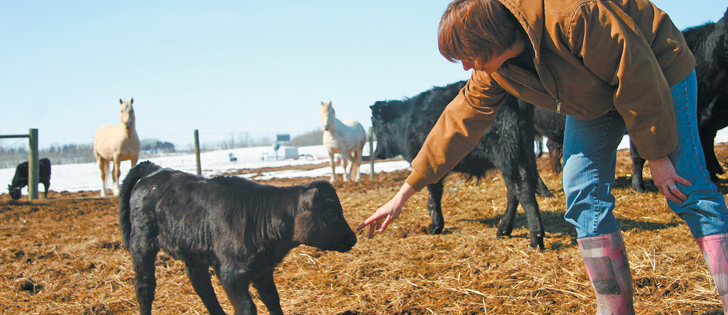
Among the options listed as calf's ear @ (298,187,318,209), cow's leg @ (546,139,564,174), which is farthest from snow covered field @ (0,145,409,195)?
calf's ear @ (298,187,318,209)

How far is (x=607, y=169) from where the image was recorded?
6.45 feet

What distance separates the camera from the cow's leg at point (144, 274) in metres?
2.86

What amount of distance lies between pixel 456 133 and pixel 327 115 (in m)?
11.6

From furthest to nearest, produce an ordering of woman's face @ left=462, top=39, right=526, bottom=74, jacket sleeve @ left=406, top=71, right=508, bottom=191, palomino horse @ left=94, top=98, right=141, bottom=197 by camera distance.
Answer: palomino horse @ left=94, top=98, right=141, bottom=197
jacket sleeve @ left=406, top=71, right=508, bottom=191
woman's face @ left=462, top=39, right=526, bottom=74

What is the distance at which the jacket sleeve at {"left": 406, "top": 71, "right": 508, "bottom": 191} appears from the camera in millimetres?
2260

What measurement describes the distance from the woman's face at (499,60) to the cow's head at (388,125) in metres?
4.25

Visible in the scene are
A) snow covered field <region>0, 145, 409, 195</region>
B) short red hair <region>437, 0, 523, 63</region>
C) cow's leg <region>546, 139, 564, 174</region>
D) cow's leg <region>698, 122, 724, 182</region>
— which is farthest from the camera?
snow covered field <region>0, 145, 409, 195</region>

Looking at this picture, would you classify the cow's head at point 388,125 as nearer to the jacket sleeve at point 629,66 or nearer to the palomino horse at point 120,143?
the jacket sleeve at point 629,66

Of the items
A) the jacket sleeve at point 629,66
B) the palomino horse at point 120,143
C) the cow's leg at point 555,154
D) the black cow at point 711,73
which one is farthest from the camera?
the palomino horse at point 120,143

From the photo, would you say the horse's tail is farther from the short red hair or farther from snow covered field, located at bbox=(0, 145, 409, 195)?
snow covered field, located at bbox=(0, 145, 409, 195)

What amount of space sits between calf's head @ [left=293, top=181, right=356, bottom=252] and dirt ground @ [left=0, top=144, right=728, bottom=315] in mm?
588

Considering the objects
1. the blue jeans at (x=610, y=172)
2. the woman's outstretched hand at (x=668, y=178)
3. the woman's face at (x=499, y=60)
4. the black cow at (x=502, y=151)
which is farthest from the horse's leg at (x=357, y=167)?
the woman's outstretched hand at (x=668, y=178)

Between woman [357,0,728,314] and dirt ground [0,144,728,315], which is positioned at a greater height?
woman [357,0,728,314]

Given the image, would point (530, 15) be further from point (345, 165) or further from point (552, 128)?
point (345, 165)
